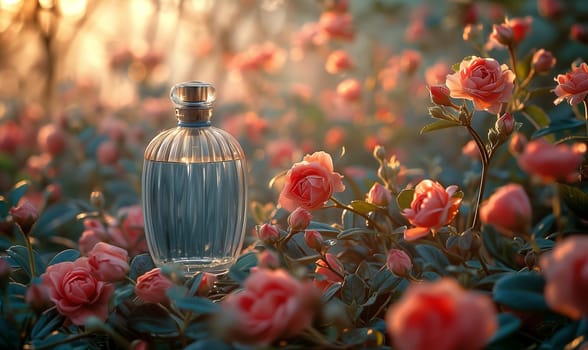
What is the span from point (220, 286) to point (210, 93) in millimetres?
345

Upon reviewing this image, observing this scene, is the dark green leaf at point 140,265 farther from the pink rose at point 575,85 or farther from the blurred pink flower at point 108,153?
the blurred pink flower at point 108,153

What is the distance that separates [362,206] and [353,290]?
0.14 metres

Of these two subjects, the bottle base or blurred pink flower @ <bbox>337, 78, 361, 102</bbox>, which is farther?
blurred pink flower @ <bbox>337, 78, 361, 102</bbox>

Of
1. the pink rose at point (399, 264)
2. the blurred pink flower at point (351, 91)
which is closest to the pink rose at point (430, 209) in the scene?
the pink rose at point (399, 264)

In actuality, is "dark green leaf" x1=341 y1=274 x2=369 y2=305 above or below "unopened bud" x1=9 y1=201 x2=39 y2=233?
below

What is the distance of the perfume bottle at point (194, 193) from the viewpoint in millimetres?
1245

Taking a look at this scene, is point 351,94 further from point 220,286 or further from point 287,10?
point 287,10

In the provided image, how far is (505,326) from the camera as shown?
821 millimetres

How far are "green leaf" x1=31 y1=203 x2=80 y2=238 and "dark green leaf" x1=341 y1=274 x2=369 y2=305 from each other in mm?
911

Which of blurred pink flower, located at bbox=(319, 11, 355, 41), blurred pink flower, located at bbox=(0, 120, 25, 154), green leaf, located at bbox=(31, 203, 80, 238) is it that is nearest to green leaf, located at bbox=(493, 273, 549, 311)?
green leaf, located at bbox=(31, 203, 80, 238)

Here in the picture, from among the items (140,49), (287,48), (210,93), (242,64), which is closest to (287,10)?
(287,48)

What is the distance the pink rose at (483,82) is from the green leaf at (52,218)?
41.8 inches

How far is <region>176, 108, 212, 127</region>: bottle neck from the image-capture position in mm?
1227

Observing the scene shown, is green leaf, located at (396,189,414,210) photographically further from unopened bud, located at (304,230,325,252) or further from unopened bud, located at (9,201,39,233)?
unopened bud, located at (9,201,39,233)
